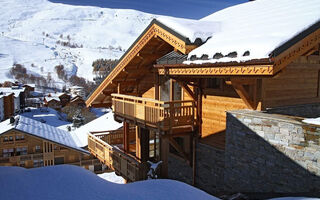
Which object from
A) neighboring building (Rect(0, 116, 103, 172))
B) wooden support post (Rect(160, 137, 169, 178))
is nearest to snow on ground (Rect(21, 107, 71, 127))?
neighboring building (Rect(0, 116, 103, 172))

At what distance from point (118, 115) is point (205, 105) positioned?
405cm

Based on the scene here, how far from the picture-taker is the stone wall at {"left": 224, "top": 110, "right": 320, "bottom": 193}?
5164mm

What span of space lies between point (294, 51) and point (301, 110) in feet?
9.73

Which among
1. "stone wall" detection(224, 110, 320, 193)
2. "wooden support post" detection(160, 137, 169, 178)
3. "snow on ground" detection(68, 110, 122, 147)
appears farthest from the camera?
"snow on ground" detection(68, 110, 122, 147)

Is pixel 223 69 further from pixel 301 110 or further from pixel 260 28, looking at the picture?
pixel 301 110

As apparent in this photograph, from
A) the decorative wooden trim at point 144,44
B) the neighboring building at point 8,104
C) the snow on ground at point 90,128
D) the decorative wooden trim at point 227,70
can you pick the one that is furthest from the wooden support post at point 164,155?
the neighboring building at point 8,104

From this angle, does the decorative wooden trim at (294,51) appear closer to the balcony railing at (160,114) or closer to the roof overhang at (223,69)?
the roof overhang at (223,69)

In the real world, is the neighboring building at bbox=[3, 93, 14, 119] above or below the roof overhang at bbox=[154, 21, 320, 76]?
below

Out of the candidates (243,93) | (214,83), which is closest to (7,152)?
(214,83)

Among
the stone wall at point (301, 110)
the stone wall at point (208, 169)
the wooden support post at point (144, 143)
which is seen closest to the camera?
the stone wall at point (301, 110)

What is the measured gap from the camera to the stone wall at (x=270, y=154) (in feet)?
16.9

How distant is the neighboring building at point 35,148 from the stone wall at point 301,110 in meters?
19.7

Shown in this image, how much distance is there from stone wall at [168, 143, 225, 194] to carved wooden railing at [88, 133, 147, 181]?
1.84 metres

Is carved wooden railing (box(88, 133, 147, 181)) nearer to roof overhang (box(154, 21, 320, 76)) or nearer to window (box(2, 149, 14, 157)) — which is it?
roof overhang (box(154, 21, 320, 76))
